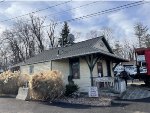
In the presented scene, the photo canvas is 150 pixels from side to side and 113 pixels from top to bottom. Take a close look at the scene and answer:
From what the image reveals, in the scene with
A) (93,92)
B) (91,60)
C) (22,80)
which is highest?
(91,60)

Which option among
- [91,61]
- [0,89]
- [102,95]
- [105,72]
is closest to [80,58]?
[91,61]

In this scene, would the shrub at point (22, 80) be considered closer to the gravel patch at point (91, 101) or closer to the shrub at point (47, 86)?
the shrub at point (47, 86)

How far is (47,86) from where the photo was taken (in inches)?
739

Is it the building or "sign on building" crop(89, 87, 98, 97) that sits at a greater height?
the building

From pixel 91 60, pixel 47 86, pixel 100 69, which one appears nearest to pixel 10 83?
pixel 47 86

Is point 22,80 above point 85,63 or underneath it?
underneath

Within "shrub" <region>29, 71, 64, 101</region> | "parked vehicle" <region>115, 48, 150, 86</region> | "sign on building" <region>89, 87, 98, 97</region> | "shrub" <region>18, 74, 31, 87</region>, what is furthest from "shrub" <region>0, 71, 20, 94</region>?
"parked vehicle" <region>115, 48, 150, 86</region>

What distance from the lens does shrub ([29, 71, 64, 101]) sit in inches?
740

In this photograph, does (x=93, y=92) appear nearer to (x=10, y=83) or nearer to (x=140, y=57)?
(x=10, y=83)

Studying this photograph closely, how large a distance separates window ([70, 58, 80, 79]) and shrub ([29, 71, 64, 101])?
504cm

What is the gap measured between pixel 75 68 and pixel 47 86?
640 centimetres

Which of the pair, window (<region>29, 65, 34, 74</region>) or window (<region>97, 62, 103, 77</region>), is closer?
window (<region>97, 62, 103, 77</region>)

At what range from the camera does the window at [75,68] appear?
80.2 feet

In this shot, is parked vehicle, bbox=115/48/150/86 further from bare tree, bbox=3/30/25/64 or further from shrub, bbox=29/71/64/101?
bare tree, bbox=3/30/25/64
